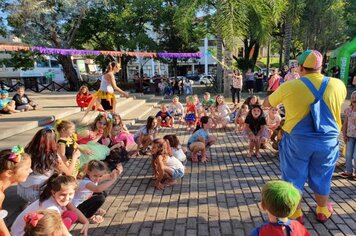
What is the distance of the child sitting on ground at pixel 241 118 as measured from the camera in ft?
27.8

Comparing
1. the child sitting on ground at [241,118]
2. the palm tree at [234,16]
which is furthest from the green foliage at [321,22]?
the child sitting on ground at [241,118]

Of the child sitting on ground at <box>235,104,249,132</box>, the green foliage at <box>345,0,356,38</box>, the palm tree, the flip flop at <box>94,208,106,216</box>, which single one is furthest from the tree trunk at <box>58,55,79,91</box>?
the green foliage at <box>345,0,356,38</box>

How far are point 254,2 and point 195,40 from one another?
42.0 ft

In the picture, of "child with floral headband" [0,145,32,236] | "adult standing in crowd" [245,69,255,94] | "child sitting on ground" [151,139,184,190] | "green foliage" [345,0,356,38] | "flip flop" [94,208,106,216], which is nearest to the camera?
"child with floral headband" [0,145,32,236]

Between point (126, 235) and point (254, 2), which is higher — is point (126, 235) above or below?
below

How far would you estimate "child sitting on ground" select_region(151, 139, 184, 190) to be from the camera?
4.79 meters

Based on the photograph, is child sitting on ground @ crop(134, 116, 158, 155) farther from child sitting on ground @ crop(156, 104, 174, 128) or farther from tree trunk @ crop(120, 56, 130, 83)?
tree trunk @ crop(120, 56, 130, 83)

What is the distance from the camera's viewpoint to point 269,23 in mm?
16438

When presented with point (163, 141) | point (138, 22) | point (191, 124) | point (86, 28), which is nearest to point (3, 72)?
point (86, 28)

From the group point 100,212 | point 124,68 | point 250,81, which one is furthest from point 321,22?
point 100,212

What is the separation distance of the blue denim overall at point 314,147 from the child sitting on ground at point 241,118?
16.4 ft

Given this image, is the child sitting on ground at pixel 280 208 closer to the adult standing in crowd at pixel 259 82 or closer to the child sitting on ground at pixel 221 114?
the child sitting on ground at pixel 221 114

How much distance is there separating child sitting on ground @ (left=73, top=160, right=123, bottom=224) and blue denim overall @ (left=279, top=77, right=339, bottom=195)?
207cm

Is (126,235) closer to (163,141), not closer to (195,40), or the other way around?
(163,141)
